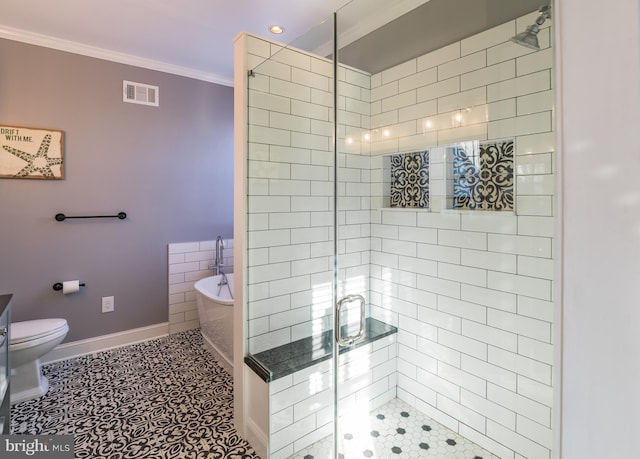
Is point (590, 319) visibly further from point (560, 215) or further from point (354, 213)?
point (354, 213)

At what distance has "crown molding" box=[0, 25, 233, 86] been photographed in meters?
2.51

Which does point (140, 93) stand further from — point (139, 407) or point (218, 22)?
point (139, 407)

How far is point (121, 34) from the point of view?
8.46 feet

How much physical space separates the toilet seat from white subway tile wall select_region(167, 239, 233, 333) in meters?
0.96

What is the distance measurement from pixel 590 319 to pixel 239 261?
165 centimetres

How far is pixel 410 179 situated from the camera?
2.34 meters

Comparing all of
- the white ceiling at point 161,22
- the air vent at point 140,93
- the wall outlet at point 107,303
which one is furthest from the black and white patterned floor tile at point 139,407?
the white ceiling at point 161,22

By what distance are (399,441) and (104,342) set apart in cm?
265

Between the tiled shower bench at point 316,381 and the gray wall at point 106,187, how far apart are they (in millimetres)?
1890

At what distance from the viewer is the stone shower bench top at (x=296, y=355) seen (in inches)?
68.6

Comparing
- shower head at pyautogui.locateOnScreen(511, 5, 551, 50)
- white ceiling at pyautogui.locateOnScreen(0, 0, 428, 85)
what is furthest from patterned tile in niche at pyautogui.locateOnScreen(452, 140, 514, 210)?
white ceiling at pyautogui.locateOnScreen(0, 0, 428, 85)

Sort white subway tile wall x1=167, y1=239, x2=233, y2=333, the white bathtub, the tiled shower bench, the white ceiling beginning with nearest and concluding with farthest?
the tiled shower bench
the white ceiling
the white bathtub
white subway tile wall x1=167, y1=239, x2=233, y2=333

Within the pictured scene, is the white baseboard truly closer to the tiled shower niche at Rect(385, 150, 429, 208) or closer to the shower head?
the tiled shower niche at Rect(385, 150, 429, 208)

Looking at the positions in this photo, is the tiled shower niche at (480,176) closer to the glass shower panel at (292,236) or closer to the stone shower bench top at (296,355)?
the glass shower panel at (292,236)
